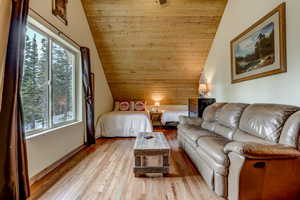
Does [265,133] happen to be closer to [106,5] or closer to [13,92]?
[13,92]

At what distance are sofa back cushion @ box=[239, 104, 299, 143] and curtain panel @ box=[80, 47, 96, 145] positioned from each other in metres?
2.92

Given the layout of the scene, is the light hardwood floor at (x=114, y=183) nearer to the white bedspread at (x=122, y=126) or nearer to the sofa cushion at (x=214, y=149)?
the sofa cushion at (x=214, y=149)

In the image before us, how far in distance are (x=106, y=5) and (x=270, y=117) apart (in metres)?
3.48

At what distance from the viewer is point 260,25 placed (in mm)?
2721

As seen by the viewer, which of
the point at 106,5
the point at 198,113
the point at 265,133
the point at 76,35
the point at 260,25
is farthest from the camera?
the point at 198,113

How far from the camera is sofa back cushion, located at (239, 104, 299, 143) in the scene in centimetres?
186

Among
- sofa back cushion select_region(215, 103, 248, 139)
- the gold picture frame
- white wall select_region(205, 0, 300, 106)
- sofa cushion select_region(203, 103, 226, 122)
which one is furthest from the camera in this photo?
sofa cushion select_region(203, 103, 226, 122)

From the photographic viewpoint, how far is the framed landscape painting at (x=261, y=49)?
231cm

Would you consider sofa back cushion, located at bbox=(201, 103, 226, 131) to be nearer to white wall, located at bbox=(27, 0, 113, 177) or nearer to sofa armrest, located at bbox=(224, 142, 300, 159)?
sofa armrest, located at bbox=(224, 142, 300, 159)

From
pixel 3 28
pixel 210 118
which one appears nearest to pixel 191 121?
pixel 210 118

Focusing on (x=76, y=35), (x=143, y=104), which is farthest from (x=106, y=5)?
(x=143, y=104)

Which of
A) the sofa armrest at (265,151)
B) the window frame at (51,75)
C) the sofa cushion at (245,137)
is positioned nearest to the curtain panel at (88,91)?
the window frame at (51,75)

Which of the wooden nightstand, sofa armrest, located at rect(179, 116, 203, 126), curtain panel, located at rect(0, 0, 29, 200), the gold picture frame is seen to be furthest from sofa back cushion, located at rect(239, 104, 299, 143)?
the wooden nightstand

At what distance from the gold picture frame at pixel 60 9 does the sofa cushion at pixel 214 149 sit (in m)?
2.72
